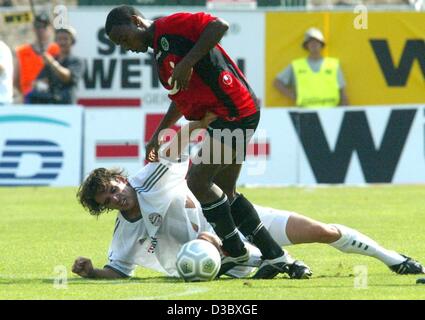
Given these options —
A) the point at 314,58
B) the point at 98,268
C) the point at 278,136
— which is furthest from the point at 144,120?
the point at 98,268

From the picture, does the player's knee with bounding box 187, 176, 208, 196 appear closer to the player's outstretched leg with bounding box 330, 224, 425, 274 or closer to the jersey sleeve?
the jersey sleeve

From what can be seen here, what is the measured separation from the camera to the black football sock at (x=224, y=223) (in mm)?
8562

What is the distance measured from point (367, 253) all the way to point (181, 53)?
6.56ft

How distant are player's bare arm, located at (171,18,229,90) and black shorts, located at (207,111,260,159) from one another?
0.49 m

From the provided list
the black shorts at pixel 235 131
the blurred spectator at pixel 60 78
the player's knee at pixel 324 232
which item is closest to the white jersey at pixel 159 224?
the player's knee at pixel 324 232

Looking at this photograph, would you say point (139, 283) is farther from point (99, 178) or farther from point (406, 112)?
point (406, 112)

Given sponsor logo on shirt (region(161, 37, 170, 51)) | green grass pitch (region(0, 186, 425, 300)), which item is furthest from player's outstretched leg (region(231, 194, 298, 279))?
sponsor logo on shirt (region(161, 37, 170, 51))

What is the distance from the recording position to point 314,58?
747 inches

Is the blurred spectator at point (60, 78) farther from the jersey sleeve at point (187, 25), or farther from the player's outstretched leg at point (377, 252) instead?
the player's outstretched leg at point (377, 252)

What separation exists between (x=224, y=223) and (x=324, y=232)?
760 mm

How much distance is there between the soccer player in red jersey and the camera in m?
8.52

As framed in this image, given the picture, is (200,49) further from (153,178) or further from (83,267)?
(83,267)

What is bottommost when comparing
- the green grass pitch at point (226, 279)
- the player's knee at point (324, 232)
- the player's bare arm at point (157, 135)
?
the green grass pitch at point (226, 279)

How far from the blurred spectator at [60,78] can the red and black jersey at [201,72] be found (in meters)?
10.1
